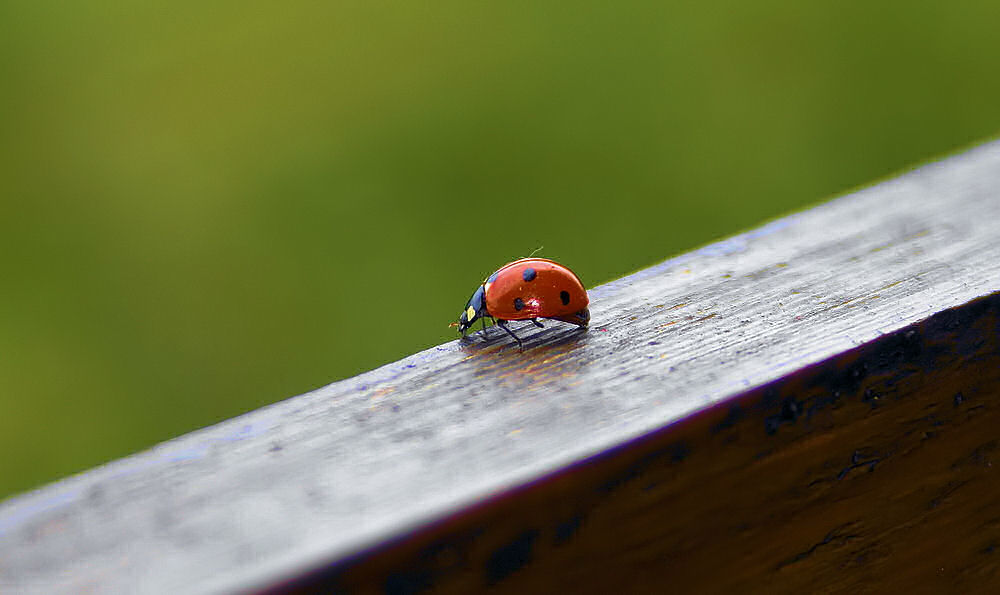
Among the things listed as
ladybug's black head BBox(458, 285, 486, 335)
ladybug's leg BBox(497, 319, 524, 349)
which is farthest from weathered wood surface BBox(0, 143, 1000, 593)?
ladybug's black head BBox(458, 285, 486, 335)

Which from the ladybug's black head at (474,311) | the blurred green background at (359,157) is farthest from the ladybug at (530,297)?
the blurred green background at (359,157)

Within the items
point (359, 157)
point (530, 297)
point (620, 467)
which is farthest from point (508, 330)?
point (359, 157)

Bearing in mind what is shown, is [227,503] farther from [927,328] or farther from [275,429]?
[927,328]

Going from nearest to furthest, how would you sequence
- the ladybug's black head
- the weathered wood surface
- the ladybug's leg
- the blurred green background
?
1. the weathered wood surface
2. the ladybug's leg
3. the ladybug's black head
4. the blurred green background

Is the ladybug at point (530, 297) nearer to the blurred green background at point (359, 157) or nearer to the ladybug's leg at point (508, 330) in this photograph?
the ladybug's leg at point (508, 330)

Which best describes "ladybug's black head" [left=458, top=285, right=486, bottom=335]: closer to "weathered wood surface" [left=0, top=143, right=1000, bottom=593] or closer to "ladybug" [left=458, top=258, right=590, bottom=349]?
"ladybug" [left=458, top=258, right=590, bottom=349]

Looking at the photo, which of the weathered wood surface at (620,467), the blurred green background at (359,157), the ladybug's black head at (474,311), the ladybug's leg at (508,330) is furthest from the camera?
the blurred green background at (359,157)
